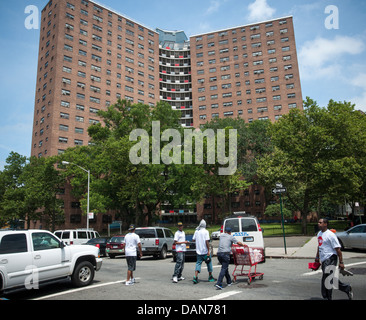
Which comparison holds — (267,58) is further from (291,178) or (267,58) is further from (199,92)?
(291,178)

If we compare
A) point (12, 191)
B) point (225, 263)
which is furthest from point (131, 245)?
point (12, 191)

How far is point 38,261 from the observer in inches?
303

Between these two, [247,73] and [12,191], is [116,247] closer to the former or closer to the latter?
[12,191]

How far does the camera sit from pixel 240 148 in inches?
2167

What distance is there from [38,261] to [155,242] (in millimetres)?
9681

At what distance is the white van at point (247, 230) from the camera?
42.3ft

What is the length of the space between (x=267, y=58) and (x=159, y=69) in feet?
99.6

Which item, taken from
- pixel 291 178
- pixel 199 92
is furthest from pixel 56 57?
pixel 291 178

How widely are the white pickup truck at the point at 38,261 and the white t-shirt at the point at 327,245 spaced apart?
6834mm

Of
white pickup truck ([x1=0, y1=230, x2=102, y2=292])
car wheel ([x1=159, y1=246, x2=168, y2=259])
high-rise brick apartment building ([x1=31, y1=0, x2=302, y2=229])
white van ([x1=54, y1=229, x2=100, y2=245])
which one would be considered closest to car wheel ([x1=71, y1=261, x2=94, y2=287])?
white pickup truck ([x1=0, y1=230, x2=102, y2=292])

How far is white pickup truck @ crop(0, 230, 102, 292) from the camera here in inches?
279

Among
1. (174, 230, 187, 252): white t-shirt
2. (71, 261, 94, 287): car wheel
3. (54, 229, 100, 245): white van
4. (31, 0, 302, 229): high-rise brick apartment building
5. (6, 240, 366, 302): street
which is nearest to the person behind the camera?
(6, 240, 366, 302): street

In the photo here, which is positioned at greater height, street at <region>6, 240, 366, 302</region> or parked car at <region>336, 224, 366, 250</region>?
parked car at <region>336, 224, 366, 250</region>

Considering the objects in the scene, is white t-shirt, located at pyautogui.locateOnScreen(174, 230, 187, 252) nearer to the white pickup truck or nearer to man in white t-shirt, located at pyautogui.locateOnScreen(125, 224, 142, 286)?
man in white t-shirt, located at pyautogui.locateOnScreen(125, 224, 142, 286)
